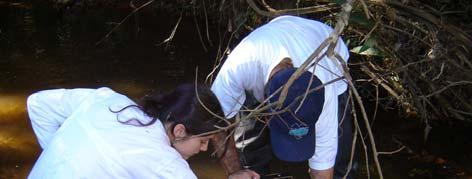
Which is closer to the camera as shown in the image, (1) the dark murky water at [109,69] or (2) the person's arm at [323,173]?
(2) the person's arm at [323,173]

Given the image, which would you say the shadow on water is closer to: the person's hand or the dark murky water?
the dark murky water

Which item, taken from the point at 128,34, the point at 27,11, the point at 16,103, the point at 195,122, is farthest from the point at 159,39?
the point at 195,122

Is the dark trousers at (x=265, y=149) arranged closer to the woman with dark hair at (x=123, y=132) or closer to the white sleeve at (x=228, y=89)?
the white sleeve at (x=228, y=89)

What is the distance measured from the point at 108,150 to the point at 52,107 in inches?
12.7

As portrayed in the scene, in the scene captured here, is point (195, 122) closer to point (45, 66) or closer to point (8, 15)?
point (45, 66)

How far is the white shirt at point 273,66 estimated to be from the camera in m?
1.79

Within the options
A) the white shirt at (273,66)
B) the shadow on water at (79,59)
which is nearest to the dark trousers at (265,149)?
the white shirt at (273,66)

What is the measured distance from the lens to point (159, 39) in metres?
5.61

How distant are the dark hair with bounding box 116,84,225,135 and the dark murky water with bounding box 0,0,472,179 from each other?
1419mm

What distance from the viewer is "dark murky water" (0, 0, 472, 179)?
3.06 metres

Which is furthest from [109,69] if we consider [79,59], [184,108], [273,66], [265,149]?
[184,108]

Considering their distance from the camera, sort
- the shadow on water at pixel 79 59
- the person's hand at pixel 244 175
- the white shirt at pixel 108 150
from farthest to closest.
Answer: the shadow on water at pixel 79 59 < the person's hand at pixel 244 175 < the white shirt at pixel 108 150

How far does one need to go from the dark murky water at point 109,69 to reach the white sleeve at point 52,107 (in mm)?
1361

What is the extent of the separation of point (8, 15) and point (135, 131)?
6119 mm
